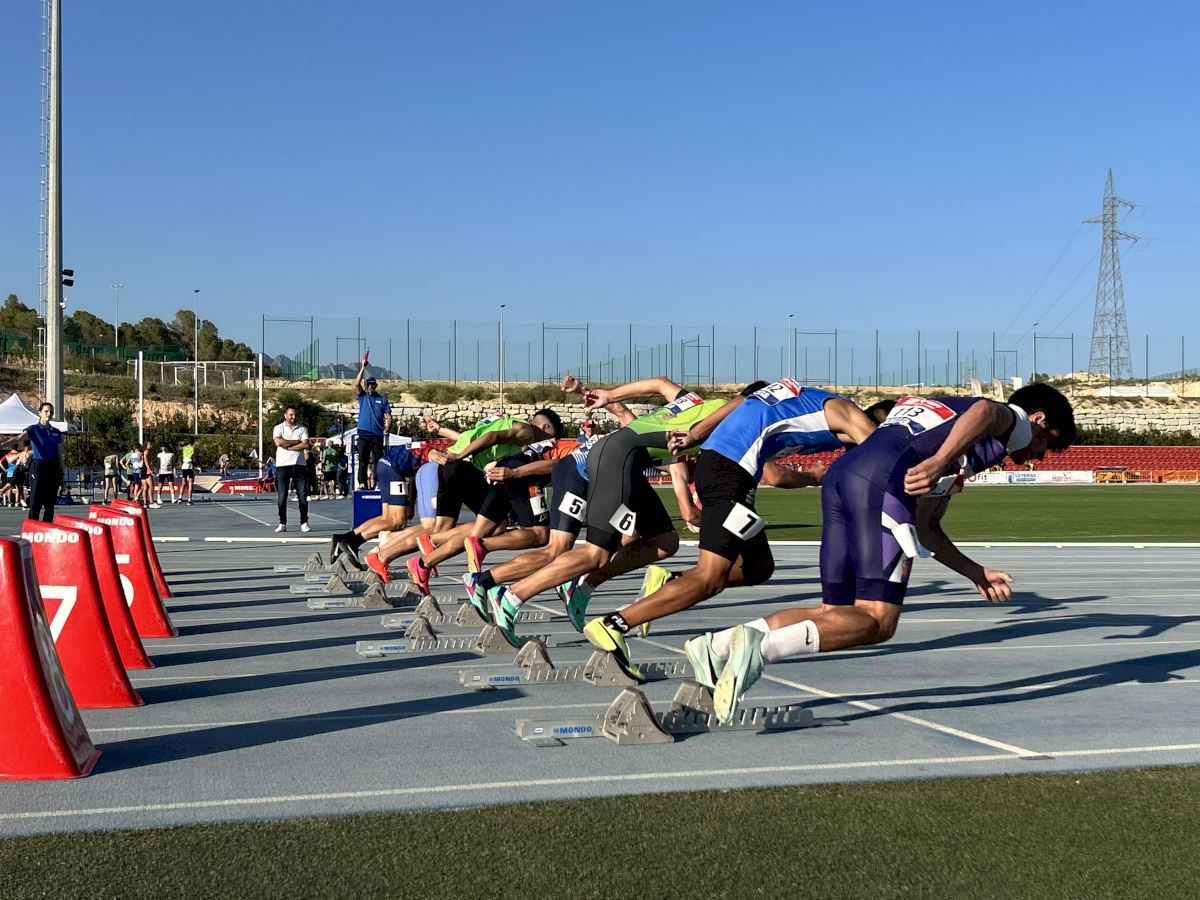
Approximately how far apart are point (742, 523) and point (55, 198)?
24689 millimetres

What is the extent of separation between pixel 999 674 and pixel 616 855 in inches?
184

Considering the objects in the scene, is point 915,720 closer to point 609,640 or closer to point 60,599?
point 609,640

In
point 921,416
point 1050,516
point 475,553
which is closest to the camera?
point 921,416

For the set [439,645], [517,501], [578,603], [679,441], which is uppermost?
[679,441]

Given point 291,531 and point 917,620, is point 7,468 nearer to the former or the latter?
point 291,531

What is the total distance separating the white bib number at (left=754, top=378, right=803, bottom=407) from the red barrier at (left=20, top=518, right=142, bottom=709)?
148 inches

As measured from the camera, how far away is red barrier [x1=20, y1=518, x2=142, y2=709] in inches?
272

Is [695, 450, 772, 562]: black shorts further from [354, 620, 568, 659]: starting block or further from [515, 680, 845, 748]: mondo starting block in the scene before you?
[354, 620, 568, 659]: starting block

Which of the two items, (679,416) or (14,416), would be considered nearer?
(679,416)

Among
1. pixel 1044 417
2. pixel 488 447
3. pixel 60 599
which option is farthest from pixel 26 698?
pixel 488 447

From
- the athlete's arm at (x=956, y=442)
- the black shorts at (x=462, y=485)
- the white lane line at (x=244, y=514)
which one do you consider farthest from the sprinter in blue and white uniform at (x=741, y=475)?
the white lane line at (x=244, y=514)

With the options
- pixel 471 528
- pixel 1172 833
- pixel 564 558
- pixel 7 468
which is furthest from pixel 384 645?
pixel 7 468

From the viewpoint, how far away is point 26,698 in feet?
17.2

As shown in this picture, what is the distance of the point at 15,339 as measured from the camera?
299 feet
